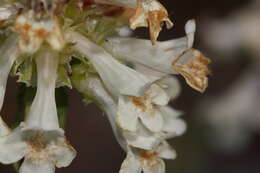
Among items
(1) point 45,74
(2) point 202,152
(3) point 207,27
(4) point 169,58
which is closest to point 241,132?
(2) point 202,152

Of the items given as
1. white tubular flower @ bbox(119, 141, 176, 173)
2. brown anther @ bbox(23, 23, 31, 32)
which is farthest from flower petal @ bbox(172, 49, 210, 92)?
brown anther @ bbox(23, 23, 31, 32)

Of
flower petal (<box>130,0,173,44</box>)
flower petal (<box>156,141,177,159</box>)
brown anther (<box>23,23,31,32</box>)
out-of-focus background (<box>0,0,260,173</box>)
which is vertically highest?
brown anther (<box>23,23,31,32</box>)

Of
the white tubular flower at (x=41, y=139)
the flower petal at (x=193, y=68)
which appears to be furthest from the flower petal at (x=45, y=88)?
the flower petal at (x=193, y=68)

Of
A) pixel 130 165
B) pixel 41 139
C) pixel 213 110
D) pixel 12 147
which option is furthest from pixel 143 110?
pixel 213 110

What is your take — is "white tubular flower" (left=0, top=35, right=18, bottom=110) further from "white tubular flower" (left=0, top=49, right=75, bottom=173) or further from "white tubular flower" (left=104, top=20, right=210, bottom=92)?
"white tubular flower" (left=104, top=20, right=210, bottom=92)

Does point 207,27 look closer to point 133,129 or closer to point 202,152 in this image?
point 202,152
